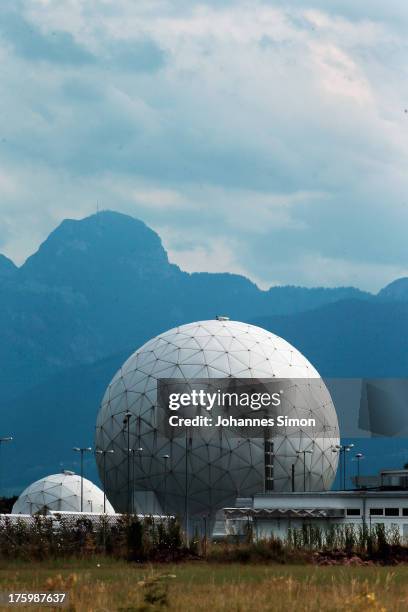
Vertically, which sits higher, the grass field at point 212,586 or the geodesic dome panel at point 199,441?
the geodesic dome panel at point 199,441

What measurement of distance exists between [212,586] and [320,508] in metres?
51.1

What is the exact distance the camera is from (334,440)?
8794cm

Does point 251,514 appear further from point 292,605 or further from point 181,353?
point 292,605

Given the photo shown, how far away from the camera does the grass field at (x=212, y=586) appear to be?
21.1 m

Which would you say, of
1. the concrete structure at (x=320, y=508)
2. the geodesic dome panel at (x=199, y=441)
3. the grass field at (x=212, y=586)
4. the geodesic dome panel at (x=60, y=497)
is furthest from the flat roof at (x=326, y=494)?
the grass field at (x=212, y=586)

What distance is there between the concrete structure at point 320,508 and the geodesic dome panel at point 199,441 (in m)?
4.34

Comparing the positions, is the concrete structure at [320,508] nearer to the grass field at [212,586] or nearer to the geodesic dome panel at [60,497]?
the geodesic dome panel at [60,497]

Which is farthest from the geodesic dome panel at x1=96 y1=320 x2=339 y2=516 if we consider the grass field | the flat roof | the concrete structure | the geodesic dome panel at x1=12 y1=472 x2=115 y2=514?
the grass field

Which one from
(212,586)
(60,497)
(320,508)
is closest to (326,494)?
(320,508)

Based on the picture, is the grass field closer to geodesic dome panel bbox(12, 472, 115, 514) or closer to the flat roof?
the flat roof

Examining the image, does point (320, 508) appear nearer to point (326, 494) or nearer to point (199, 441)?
point (326, 494)

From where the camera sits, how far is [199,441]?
80750mm

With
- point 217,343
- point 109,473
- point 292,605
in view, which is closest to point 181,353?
point 217,343

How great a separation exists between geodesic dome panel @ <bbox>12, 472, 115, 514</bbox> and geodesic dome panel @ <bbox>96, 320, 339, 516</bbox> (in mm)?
19621
